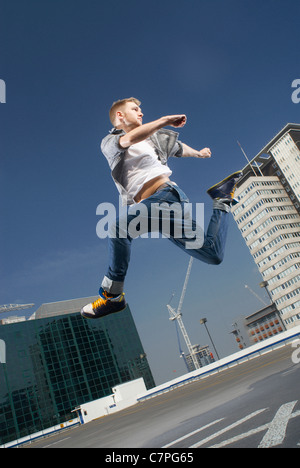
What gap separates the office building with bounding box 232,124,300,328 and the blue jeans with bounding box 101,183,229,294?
106 metres

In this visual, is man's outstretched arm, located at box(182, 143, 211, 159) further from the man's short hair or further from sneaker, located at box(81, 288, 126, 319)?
sneaker, located at box(81, 288, 126, 319)

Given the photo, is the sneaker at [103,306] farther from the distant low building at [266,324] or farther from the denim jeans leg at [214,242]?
the distant low building at [266,324]

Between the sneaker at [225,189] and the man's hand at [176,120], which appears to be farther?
the sneaker at [225,189]

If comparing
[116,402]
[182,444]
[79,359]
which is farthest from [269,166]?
[182,444]

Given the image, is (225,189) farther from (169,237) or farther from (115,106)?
(115,106)

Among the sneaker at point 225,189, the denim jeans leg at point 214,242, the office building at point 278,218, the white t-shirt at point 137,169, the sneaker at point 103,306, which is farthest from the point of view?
the office building at point 278,218

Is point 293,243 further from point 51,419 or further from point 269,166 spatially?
point 51,419

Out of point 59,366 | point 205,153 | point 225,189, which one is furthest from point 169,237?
point 59,366

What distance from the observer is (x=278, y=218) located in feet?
368

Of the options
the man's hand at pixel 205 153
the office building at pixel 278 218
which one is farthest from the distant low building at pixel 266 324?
the man's hand at pixel 205 153

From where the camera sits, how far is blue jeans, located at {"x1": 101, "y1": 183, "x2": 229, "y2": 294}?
10.0 ft

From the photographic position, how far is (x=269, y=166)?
133 m

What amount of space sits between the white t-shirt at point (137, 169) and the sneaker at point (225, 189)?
35.3 inches

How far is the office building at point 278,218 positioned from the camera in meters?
104
